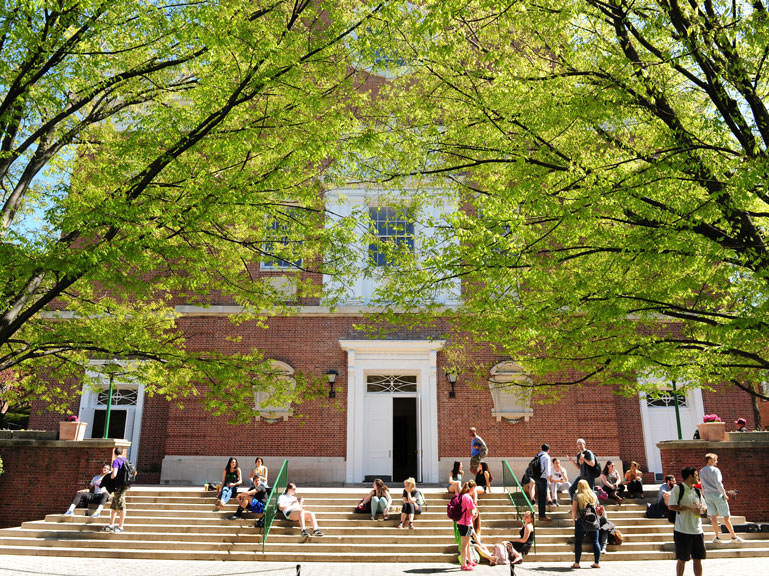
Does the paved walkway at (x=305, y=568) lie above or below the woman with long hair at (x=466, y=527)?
below

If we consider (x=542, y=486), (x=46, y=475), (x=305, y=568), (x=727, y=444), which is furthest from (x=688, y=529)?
(x=46, y=475)

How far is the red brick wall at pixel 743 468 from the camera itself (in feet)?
45.1

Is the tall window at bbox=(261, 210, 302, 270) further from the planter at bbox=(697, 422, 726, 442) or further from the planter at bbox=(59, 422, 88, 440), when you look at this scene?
the planter at bbox=(697, 422, 726, 442)

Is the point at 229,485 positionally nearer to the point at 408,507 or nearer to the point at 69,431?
the point at 408,507

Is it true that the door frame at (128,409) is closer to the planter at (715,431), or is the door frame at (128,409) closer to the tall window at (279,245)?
the tall window at (279,245)

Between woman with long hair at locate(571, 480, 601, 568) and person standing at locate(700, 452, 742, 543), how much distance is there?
8.24ft

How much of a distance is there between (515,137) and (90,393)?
15.6 meters

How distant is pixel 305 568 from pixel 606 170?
8.25 meters

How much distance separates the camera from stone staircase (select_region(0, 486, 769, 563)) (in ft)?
37.4

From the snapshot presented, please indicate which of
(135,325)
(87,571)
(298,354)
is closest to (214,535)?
(87,571)

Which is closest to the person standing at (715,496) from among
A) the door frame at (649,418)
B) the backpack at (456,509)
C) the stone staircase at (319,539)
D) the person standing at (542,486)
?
the stone staircase at (319,539)

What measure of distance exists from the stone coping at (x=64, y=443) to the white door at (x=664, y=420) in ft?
48.4

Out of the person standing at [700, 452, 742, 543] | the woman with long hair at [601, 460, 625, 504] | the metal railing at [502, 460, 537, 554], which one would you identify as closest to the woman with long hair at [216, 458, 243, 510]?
the metal railing at [502, 460, 537, 554]

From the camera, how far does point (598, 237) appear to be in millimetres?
8641
